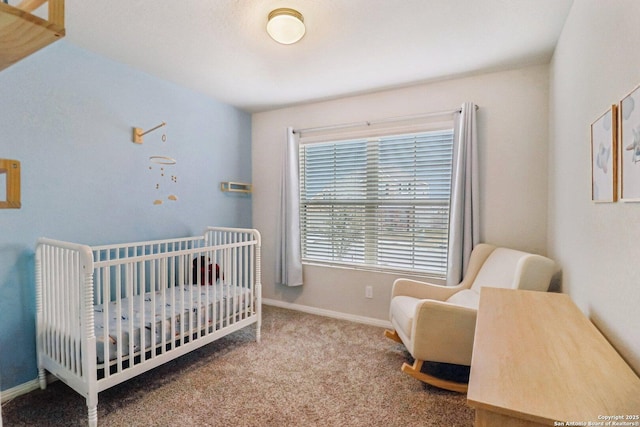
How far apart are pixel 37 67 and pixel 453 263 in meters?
3.27

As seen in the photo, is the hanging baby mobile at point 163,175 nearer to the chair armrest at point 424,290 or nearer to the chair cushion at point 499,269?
the chair armrest at point 424,290

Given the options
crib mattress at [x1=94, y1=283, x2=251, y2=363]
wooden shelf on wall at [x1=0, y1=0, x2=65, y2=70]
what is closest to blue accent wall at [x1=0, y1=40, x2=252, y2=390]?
crib mattress at [x1=94, y1=283, x2=251, y2=363]

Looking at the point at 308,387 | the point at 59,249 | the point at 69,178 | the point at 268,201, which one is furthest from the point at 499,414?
the point at 268,201

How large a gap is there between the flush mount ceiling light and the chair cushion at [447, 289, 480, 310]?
206 centimetres

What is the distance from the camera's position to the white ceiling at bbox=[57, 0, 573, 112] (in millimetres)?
1795

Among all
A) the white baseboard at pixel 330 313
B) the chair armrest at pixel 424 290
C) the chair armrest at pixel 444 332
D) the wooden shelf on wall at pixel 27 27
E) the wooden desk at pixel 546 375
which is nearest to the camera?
the wooden shelf on wall at pixel 27 27

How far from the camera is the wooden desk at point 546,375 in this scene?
2.47ft

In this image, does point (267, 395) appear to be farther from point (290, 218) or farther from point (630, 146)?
point (630, 146)

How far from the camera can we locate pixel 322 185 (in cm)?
345

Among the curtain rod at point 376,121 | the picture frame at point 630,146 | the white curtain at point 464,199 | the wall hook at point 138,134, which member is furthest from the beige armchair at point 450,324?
the wall hook at point 138,134

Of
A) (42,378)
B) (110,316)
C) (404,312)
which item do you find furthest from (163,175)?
(404,312)

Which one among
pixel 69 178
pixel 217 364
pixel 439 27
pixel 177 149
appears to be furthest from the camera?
pixel 177 149

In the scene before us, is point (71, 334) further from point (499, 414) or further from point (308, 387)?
point (499, 414)

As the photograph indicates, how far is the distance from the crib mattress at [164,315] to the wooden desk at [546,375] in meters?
1.65
